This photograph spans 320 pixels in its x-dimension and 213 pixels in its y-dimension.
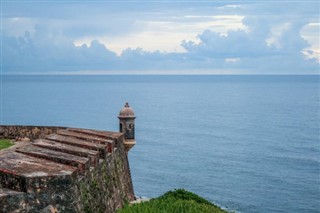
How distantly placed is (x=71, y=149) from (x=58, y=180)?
14.2 feet

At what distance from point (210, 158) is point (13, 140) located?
50.9 m

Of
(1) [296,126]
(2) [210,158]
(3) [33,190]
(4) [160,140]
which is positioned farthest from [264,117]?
(3) [33,190]

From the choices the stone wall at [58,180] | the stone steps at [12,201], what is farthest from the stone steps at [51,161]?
the stone steps at [12,201]

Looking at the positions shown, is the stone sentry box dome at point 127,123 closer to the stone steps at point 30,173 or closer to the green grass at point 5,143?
the green grass at point 5,143

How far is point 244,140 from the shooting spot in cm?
8950

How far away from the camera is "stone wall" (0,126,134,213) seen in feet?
40.4

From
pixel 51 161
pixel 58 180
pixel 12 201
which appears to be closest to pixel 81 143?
pixel 51 161

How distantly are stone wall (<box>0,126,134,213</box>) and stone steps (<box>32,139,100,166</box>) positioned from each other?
3 cm

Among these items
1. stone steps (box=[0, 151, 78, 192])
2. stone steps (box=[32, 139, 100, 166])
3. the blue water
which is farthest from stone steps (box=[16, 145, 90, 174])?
the blue water

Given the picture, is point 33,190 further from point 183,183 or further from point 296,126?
point 296,126

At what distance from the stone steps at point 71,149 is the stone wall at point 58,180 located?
0.11 ft

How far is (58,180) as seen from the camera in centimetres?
1273

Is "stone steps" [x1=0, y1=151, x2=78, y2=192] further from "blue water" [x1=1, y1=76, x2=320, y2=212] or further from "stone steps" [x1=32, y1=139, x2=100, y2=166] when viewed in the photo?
"blue water" [x1=1, y1=76, x2=320, y2=212]

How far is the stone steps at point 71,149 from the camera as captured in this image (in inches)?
657
